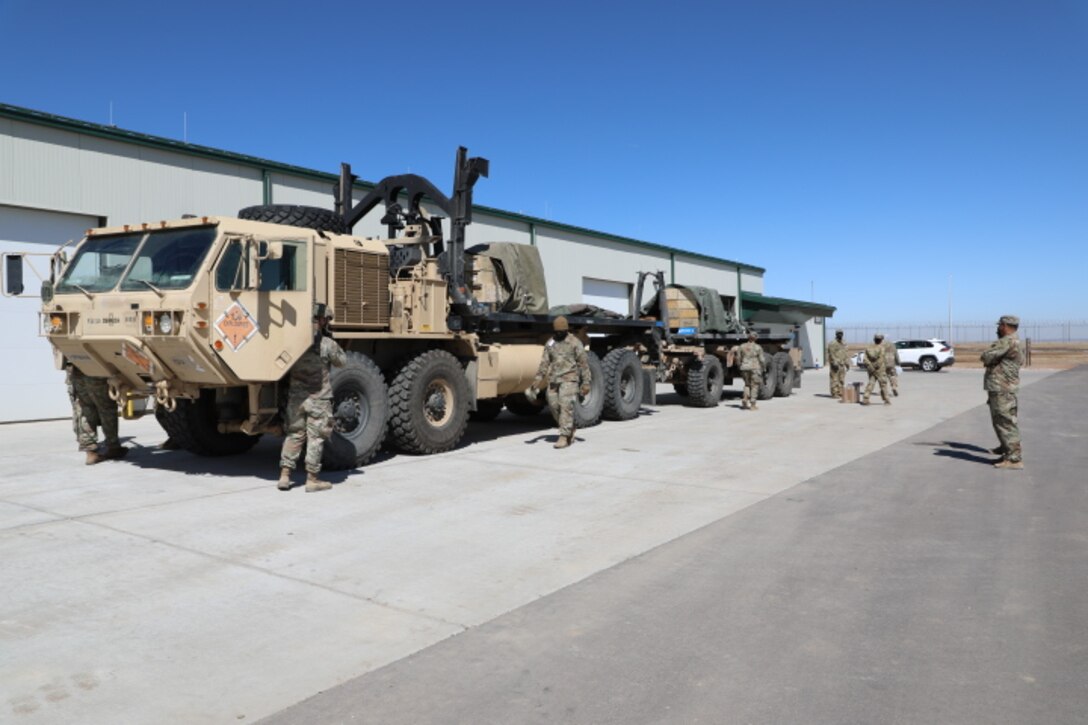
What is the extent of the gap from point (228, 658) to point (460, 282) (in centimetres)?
685

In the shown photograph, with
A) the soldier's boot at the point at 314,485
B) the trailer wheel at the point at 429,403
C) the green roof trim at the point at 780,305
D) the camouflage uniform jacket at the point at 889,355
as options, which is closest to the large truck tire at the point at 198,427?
the trailer wheel at the point at 429,403

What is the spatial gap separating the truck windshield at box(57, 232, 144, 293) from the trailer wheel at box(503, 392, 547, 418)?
270 inches

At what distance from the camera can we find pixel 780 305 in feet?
129

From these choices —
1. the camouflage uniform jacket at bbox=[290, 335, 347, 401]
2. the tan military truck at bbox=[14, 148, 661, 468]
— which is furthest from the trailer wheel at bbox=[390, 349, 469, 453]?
the camouflage uniform jacket at bbox=[290, 335, 347, 401]

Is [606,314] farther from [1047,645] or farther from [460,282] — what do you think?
[1047,645]

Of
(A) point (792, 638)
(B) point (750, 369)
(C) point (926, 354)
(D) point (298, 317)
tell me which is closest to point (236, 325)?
(D) point (298, 317)

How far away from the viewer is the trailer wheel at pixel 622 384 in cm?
1332

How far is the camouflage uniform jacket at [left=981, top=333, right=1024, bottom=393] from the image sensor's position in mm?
8703

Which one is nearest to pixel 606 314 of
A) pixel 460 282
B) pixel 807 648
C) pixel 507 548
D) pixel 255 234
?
pixel 460 282

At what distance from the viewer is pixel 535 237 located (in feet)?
76.7

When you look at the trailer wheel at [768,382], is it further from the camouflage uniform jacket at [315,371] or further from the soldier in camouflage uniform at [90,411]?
the soldier in camouflage uniform at [90,411]

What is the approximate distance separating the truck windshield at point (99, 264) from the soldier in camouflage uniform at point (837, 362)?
49.9 feet

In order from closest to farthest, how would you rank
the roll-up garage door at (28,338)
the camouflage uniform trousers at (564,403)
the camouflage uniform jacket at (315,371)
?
the camouflage uniform jacket at (315,371)
the camouflage uniform trousers at (564,403)
the roll-up garage door at (28,338)

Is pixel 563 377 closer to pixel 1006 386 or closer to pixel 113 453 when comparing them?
pixel 1006 386
